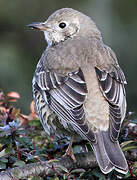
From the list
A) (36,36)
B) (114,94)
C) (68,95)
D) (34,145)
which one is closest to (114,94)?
(114,94)

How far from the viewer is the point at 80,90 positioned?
497cm

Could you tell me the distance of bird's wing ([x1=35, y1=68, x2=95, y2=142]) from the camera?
15.2 feet

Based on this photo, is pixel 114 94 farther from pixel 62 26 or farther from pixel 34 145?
pixel 62 26

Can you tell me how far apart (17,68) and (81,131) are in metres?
4.12

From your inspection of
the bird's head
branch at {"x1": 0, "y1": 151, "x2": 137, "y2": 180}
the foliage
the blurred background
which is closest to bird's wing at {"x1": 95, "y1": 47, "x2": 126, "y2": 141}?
the foliage

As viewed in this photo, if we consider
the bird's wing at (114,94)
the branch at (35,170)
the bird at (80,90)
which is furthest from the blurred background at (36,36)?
the branch at (35,170)

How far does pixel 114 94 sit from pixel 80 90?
382mm

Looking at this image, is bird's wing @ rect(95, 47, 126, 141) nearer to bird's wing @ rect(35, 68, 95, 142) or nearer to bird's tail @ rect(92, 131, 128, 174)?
bird's tail @ rect(92, 131, 128, 174)

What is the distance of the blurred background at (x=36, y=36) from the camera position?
847 cm

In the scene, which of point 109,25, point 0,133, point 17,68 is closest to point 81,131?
point 0,133

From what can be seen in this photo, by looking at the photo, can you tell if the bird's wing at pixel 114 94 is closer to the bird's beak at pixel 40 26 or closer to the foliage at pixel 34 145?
the foliage at pixel 34 145

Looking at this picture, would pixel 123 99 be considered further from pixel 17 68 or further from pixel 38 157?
pixel 17 68

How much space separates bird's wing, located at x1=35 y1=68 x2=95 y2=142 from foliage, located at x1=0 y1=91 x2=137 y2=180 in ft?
0.89

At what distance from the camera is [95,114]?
4812 millimetres
